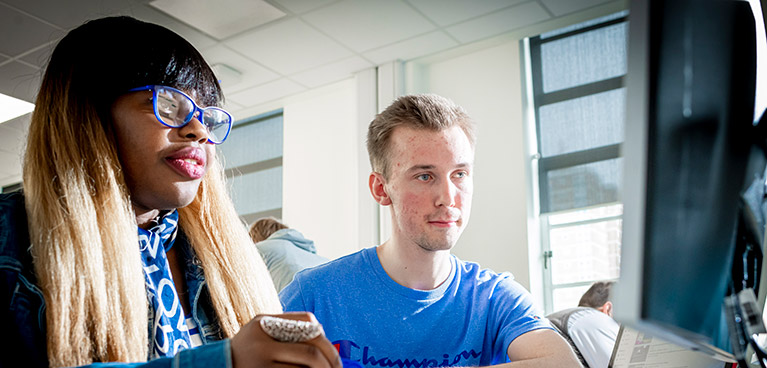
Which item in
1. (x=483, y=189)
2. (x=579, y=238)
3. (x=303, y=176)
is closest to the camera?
(x=579, y=238)

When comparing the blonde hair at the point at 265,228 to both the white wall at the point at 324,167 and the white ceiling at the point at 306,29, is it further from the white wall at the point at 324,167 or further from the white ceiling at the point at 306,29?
the white wall at the point at 324,167

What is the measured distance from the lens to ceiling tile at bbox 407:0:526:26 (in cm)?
419

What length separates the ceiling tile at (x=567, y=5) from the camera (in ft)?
13.8

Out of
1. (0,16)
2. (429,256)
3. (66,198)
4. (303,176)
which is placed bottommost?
(429,256)

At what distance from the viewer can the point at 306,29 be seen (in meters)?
4.48

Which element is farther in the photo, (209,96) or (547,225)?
(547,225)

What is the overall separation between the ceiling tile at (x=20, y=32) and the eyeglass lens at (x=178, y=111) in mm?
3649

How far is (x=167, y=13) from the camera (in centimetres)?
417

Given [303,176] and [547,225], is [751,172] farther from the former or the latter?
[303,176]

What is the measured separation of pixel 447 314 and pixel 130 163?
810 millimetres

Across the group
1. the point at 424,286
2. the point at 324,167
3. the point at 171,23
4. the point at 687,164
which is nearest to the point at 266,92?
the point at 324,167

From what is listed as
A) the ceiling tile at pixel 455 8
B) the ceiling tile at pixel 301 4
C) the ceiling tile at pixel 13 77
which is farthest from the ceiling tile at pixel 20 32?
the ceiling tile at pixel 455 8

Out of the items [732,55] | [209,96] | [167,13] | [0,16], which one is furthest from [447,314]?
[0,16]

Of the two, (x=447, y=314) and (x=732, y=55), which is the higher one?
(x=732, y=55)
